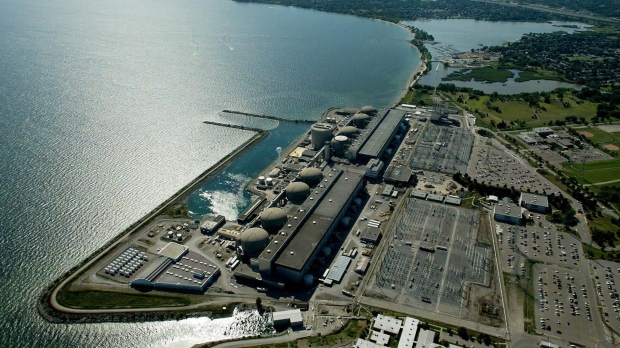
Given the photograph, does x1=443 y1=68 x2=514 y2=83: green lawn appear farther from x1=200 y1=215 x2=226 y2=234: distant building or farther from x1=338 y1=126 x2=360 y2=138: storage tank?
x1=200 y1=215 x2=226 y2=234: distant building

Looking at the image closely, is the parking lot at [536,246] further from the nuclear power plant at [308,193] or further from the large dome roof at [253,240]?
the large dome roof at [253,240]

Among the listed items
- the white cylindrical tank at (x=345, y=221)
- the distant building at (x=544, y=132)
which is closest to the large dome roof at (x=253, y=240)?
the white cylindrical tank at (x=345, y=221)

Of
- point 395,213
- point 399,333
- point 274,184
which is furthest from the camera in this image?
point 274,184

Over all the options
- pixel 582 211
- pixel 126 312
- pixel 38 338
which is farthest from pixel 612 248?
pixel 38 338

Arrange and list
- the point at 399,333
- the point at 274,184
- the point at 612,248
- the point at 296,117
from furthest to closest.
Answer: the point at 296,117 → the point at 274,184 → the point at 612,248 → the point at 399,333

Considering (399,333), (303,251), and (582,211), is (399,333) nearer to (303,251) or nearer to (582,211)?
(303,251)

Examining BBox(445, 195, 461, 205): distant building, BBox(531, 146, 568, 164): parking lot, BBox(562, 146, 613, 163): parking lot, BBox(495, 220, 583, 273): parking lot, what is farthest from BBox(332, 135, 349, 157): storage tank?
BBox(562, 146, 613, 163): parking lot

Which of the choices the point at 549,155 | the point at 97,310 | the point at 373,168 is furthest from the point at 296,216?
the point at 549,155
